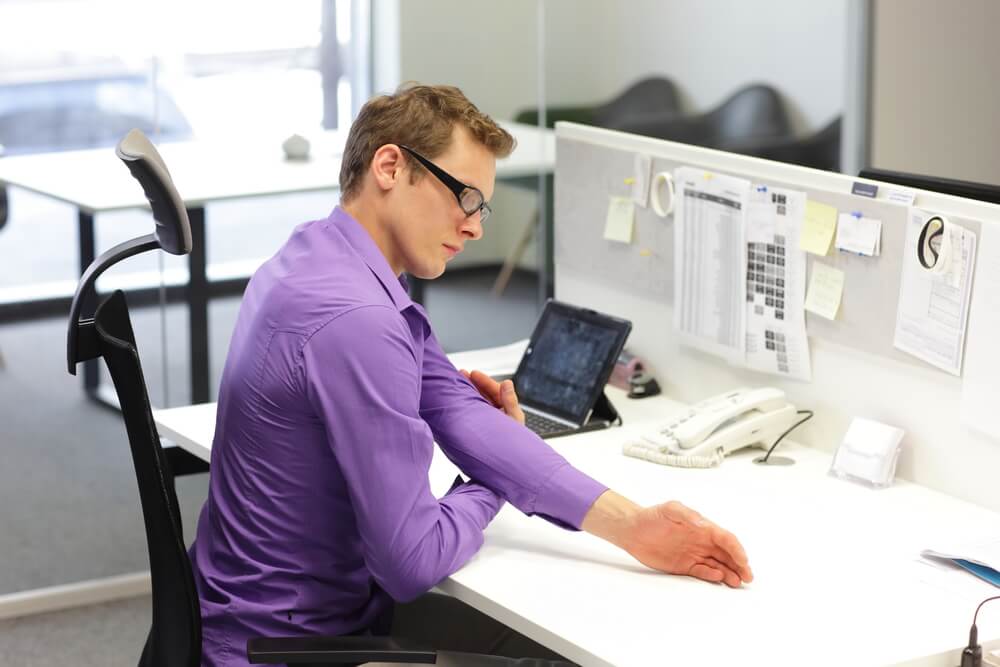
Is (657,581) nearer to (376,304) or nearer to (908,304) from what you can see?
(376,304)

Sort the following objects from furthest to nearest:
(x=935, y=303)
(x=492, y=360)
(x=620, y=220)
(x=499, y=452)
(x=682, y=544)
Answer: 1. (x=492, y=360)
2. (x=620, y=220)
3. (x=935, y=303)
4. (x=499, y=452)
5. (x=682, y=544)

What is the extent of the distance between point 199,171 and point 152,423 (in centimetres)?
194

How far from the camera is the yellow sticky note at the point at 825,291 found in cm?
213

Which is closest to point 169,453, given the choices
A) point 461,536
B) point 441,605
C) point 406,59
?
point 441,605

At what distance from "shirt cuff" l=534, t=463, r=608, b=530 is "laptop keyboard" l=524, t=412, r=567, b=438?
485mm

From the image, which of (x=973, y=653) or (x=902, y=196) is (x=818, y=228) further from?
(x=973, y=653)

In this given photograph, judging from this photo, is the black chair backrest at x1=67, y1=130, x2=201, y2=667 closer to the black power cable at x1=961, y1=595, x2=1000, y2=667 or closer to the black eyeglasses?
the black eyeglasses

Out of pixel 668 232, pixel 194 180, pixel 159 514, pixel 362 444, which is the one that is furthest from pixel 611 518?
pixel 194 180

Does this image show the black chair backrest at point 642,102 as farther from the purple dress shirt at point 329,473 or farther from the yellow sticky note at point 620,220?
the purple dress shirt at point 329,473

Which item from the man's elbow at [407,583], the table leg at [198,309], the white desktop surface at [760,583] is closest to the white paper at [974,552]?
the white desktop surface at [760,583]

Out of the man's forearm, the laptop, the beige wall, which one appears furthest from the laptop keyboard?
the beige wall

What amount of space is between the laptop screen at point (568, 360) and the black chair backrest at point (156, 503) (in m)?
0.90

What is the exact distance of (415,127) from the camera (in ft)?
5.60

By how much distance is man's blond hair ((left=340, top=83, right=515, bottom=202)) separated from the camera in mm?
1710
